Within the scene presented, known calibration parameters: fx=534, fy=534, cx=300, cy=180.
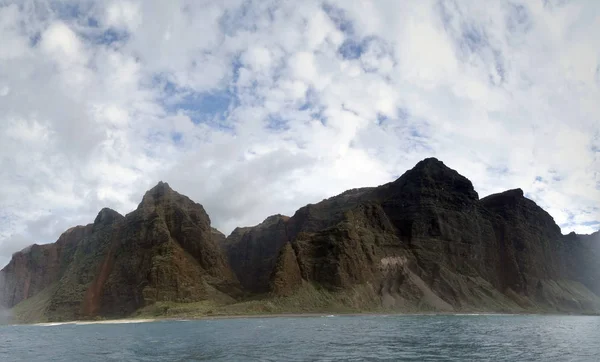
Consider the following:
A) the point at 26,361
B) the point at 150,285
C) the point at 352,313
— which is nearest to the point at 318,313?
the point at 352,313

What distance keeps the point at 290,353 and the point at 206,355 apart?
8.86m

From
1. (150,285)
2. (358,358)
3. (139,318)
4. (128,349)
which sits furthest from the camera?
(150,285)

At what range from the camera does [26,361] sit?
56.3 metres

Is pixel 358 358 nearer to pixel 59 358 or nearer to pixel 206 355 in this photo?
pixel 206 355

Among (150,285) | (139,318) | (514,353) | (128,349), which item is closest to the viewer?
(514,353)

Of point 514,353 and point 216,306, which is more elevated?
point 216,306

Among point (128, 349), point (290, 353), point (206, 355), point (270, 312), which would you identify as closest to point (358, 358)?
point (290, 353)

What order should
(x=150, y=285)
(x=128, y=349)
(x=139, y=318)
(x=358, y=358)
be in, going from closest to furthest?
1. (x=358, y=358)
2. (x=128, y=349)
3. (x=139, y=318)
4. (x=150, y=285)

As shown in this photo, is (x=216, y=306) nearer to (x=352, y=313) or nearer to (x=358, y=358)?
(x=352, y=313)

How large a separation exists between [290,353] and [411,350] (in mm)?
13213

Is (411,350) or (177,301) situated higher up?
(177,301)

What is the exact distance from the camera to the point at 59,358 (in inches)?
2293

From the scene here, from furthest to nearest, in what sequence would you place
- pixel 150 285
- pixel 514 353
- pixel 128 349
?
pixel 150 285 < pixel 128 349 < pixel 514 353

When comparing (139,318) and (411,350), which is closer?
(411,350)
